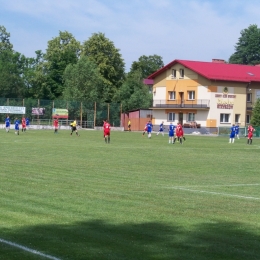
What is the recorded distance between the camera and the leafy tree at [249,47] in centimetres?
13950

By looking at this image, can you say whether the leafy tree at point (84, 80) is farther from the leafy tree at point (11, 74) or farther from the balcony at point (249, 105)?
the balcony at point (249, 105)

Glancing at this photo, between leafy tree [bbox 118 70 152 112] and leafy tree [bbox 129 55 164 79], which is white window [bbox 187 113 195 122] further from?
leafy tree [bbox 129 55 164 79]

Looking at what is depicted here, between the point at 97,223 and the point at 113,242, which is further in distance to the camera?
the point at 97,223

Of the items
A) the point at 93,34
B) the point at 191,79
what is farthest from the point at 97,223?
the point at 93,34

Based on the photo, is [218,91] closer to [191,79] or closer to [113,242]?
[191,79]

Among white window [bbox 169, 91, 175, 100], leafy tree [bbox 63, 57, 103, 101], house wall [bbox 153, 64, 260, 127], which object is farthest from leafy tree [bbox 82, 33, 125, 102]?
house wall [bbox 153, 64, 260, 127]

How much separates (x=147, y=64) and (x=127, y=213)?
426 ft

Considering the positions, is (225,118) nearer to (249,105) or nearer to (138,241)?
(249,105)

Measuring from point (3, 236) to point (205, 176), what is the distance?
12.2 m

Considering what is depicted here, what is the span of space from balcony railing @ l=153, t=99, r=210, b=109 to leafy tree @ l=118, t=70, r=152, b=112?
Result: 21.1 feet

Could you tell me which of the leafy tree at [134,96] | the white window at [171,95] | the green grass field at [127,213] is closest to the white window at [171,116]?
the white window at [171,95]

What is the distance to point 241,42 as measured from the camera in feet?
466

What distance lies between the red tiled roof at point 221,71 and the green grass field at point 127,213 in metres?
61.0

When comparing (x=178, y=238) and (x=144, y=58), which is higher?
(x=144, y=58)
